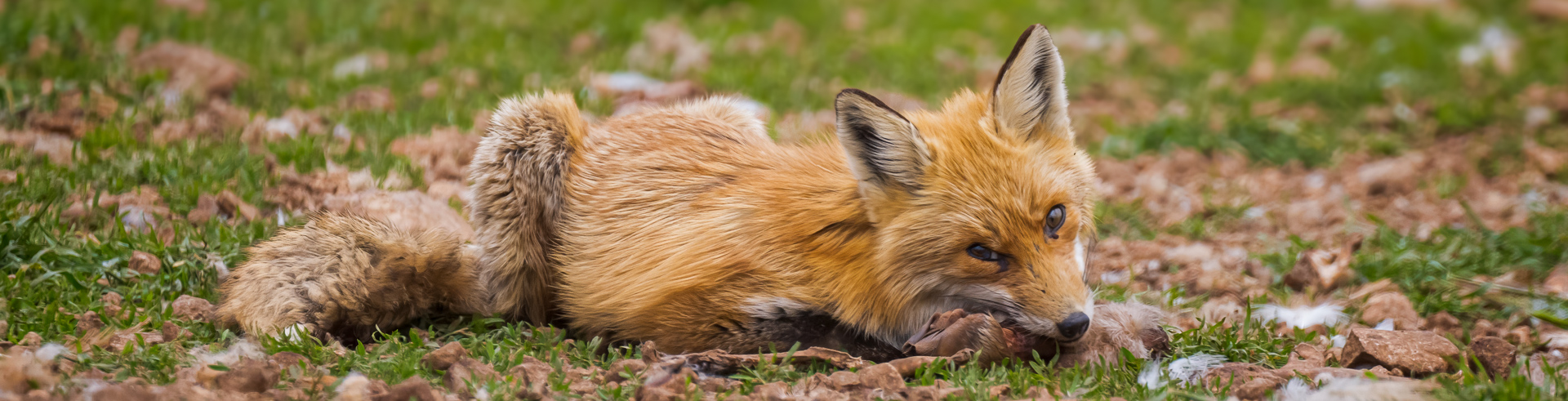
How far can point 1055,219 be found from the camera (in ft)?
12.0

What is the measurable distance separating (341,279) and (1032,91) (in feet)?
8.67

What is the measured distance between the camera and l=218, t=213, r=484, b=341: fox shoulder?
3.70 metres

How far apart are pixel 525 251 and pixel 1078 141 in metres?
4.48

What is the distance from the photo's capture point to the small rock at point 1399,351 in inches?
144

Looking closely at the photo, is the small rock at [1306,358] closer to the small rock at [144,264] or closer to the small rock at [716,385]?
the small rock at [716,385]

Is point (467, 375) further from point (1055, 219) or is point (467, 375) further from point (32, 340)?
point (1055, 219)

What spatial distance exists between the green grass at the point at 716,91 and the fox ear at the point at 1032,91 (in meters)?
0.89

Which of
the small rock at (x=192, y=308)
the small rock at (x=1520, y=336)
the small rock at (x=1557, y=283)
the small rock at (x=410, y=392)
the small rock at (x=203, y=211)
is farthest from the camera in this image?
the small rock at (x=203, y=211)

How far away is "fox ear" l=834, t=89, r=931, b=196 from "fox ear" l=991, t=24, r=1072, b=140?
1.37 ft

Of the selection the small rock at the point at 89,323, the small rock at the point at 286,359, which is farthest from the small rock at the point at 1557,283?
the small rock at the point at 89,323

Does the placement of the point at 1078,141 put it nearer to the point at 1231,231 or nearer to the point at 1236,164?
the point at 1236,164

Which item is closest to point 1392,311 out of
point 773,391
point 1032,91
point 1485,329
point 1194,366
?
point 1485,329

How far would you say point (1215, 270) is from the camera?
16.7 ft

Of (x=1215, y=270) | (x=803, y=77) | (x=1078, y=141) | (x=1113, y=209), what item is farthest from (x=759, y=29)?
(x=1215, y=270)
